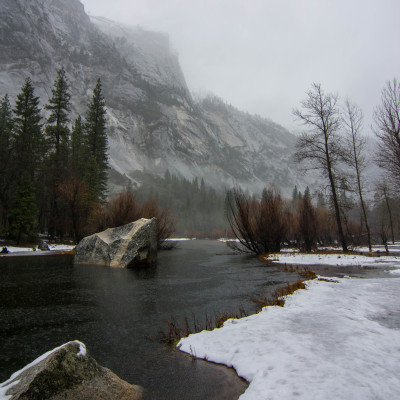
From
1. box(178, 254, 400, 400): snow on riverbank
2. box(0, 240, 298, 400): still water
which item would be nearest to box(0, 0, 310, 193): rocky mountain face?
box(0, 240, 298, 400): still water

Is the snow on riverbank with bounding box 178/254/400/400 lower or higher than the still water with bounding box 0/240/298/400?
higher

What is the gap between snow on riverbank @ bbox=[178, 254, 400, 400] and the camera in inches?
109

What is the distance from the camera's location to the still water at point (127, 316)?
3.38 metres

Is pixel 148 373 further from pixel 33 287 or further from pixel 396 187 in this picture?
pixel 396 187

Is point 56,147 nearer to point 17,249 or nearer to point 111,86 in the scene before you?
point 17,249

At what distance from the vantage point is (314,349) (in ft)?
12.1

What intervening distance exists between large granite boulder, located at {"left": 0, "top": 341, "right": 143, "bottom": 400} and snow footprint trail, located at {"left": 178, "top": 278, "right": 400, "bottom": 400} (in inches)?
54.0

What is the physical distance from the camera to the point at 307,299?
6.69 meters

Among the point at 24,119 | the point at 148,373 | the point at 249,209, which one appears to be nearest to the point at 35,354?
the point at 148,373

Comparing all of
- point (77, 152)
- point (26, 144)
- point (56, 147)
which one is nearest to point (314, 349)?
point (26, 144)

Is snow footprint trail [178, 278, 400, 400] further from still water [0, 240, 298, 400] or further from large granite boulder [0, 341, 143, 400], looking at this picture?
large granite boulder [0, 341, 143, 400]

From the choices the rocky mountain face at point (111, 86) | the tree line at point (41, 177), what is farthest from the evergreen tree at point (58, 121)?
the rocky mountain face at point (111, 86)

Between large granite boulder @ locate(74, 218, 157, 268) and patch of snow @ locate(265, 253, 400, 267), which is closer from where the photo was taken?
patch of snow @ locate(265, 253, 400, 267)

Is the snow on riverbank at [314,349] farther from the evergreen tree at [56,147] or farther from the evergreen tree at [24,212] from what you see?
the evergreen tree at [56,147]
